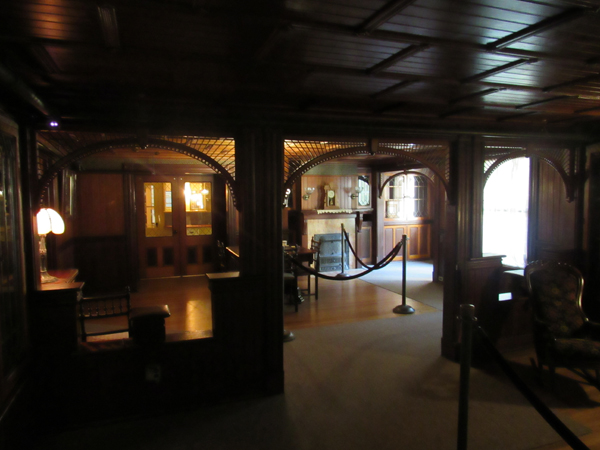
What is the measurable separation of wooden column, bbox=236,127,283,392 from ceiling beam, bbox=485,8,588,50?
5.90 feet

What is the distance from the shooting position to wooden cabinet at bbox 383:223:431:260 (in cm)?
997

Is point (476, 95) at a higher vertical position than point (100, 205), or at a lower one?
higher

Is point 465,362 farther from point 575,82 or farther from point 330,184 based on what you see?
point 330,184

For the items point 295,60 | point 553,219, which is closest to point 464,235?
point 553,219

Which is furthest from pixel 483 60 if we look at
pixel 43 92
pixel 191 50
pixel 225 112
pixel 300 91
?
pixel 43 92

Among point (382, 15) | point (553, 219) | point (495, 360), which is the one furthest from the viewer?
point (553, 219)

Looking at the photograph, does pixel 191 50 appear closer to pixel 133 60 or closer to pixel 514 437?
pixel 133 60

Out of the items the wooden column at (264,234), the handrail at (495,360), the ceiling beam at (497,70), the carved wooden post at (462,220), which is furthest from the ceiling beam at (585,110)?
the wooden column at (264,234)

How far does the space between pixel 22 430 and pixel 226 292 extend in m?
1.56

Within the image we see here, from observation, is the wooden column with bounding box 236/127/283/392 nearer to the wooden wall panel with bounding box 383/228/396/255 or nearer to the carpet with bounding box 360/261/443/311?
the carpet with bounding box 360/261/443/311

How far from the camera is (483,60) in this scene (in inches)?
91.7

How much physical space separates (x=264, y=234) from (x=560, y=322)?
2.88m

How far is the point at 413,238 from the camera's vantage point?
408 inches

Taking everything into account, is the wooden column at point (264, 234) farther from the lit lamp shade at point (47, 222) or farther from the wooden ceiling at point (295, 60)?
the lit lamp shade at point (47, 222)
